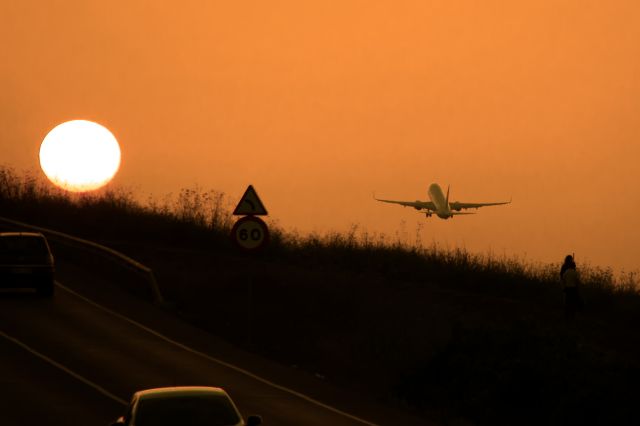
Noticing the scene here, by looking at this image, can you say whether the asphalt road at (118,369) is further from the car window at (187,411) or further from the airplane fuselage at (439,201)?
the airplane fuselage at (439,201)

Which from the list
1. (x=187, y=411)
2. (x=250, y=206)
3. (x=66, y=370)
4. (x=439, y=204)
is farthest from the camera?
(x=439, y=204)

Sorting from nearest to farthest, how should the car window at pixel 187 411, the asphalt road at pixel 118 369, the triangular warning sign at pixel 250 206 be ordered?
the car window at pixel 187 411, the asphalt road at pixel 118 369, the triangular warning sign at pixel 250 206

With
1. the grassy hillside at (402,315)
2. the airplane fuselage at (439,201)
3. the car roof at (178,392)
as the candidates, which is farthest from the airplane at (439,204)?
the car roof at (178,392)

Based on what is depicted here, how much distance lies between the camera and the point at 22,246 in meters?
33.5

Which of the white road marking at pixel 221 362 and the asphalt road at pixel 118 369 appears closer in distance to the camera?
the asphalt road at pixel 118 369

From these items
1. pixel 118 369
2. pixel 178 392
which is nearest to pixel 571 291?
pixel 118 369

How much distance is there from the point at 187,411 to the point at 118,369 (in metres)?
11.4

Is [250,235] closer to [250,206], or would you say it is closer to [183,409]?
[250,206]

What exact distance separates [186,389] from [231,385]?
945cm

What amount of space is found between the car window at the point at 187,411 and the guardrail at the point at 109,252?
19888 millimetres

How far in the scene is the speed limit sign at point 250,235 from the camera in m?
27.9

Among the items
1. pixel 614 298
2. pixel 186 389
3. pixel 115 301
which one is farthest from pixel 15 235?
pixel 186 389

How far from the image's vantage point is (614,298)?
1442 inches

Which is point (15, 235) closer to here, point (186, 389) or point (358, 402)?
point (358, 402)
